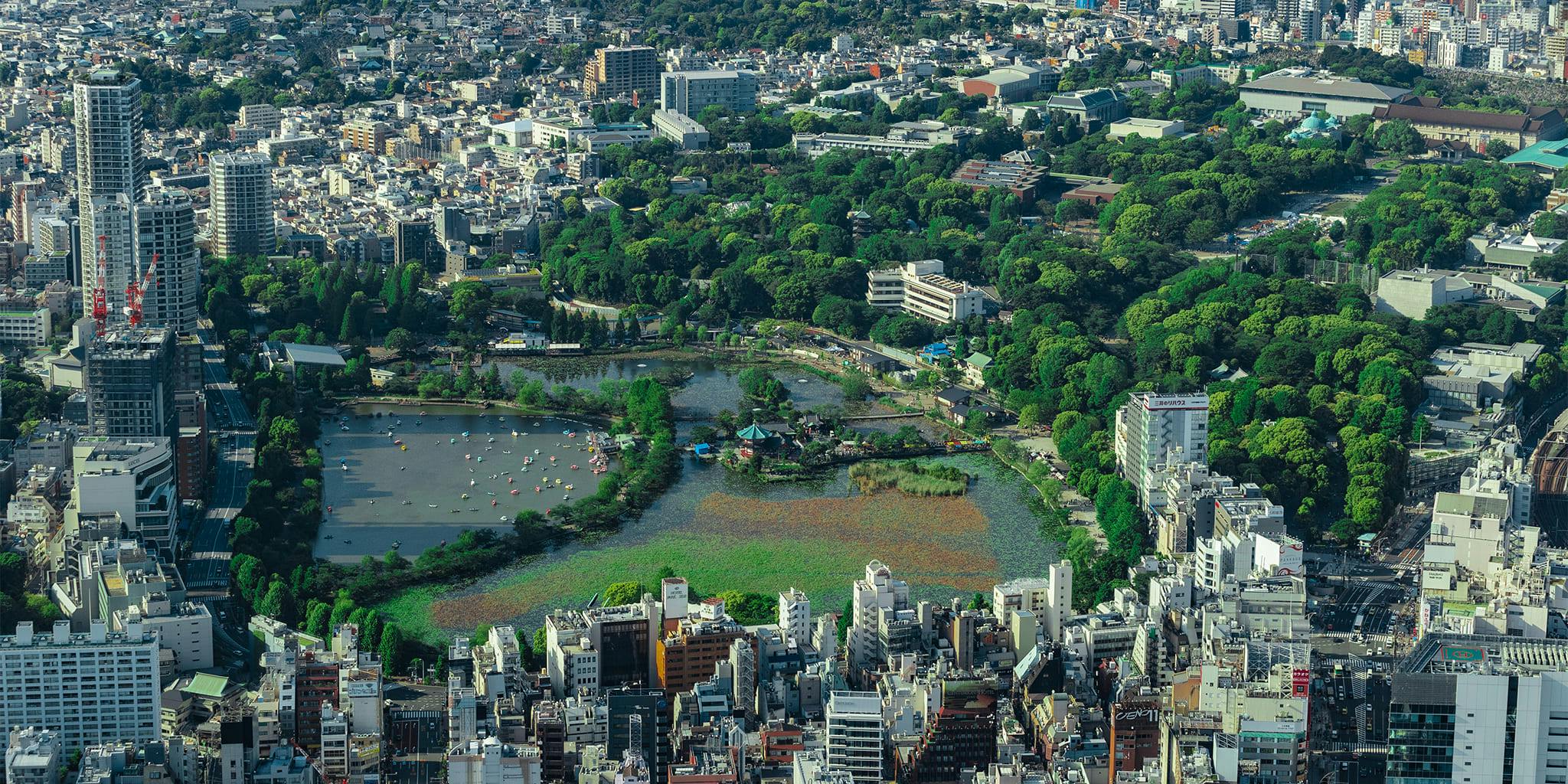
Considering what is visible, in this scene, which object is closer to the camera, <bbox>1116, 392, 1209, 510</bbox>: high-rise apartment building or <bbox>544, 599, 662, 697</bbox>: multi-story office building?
<bbox>544, 599, 662, 697</bbox>: multi-story office building

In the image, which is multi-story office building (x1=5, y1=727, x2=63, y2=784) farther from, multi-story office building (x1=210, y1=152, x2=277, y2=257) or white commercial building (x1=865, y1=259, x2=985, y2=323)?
multi-story office building (x1=210, y1=152, x2=277, y2=257)

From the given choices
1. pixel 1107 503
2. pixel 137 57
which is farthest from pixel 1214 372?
pixel 137 57

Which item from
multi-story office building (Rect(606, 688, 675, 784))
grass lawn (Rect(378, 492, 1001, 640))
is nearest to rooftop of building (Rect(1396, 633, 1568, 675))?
multi-story office building (Rect(606, 688, 675, 784))

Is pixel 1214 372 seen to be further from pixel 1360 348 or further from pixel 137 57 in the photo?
pixel 137 57

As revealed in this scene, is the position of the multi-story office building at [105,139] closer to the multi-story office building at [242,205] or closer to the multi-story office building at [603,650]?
the multi-story office building at [242,205]

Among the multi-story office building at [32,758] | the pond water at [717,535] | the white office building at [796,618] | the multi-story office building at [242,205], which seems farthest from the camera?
the multi-story office building at [242,205]

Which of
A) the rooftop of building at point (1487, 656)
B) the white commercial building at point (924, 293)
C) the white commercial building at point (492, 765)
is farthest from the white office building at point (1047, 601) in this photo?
the white commercial building at point (924, 293)
